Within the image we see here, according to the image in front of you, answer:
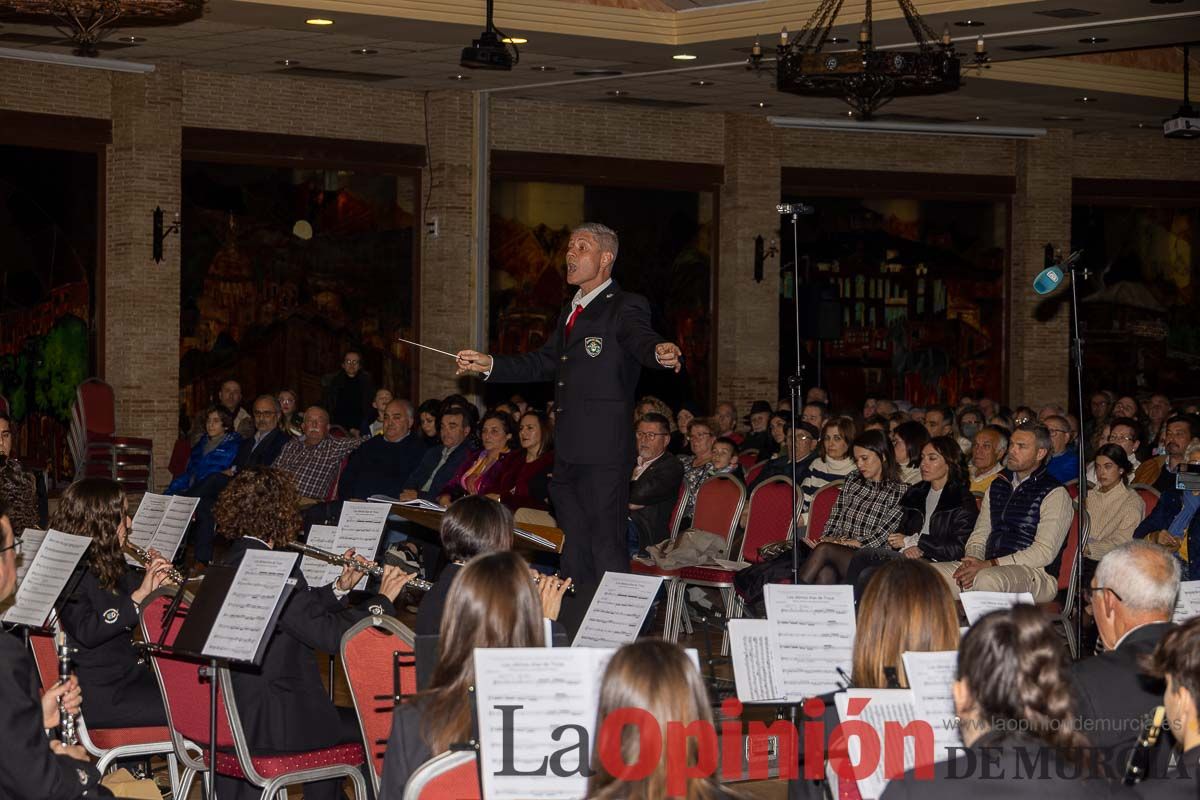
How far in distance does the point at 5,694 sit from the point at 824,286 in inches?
577

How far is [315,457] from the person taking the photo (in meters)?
10.7

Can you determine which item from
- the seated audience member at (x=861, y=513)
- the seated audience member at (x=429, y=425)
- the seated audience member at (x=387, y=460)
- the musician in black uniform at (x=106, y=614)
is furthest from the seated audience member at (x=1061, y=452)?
the musician in black uniform at (x=106, y=614)

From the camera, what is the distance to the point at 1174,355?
58.8ft

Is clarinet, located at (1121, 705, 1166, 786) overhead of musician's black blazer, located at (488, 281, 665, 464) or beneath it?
beneath

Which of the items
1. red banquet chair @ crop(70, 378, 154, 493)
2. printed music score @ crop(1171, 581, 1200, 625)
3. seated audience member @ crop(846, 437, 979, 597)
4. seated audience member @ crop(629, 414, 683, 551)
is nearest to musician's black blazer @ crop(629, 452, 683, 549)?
seated audience member @ crop(629, 414, 683, 551)

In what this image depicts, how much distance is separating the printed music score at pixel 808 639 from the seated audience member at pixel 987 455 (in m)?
4.28

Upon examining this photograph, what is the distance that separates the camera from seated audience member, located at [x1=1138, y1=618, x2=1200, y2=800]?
103 inches

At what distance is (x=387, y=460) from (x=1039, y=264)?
32.3 feet

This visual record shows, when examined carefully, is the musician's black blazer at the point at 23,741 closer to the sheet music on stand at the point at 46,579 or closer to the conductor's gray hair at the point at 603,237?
the sheet music on stand at the point at 46,579

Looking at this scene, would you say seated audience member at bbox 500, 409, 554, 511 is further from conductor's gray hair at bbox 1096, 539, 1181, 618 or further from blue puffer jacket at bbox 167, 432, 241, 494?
conductor's gray hair at bbox 1096, 539, 1181, 618

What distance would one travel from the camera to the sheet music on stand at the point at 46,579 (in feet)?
14.1

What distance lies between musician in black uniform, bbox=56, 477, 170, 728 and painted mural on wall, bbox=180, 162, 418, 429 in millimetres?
9690

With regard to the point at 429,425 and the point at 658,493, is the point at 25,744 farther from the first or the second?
the point at 429,425

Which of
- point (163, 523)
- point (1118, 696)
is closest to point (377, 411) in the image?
point (163, 523)
